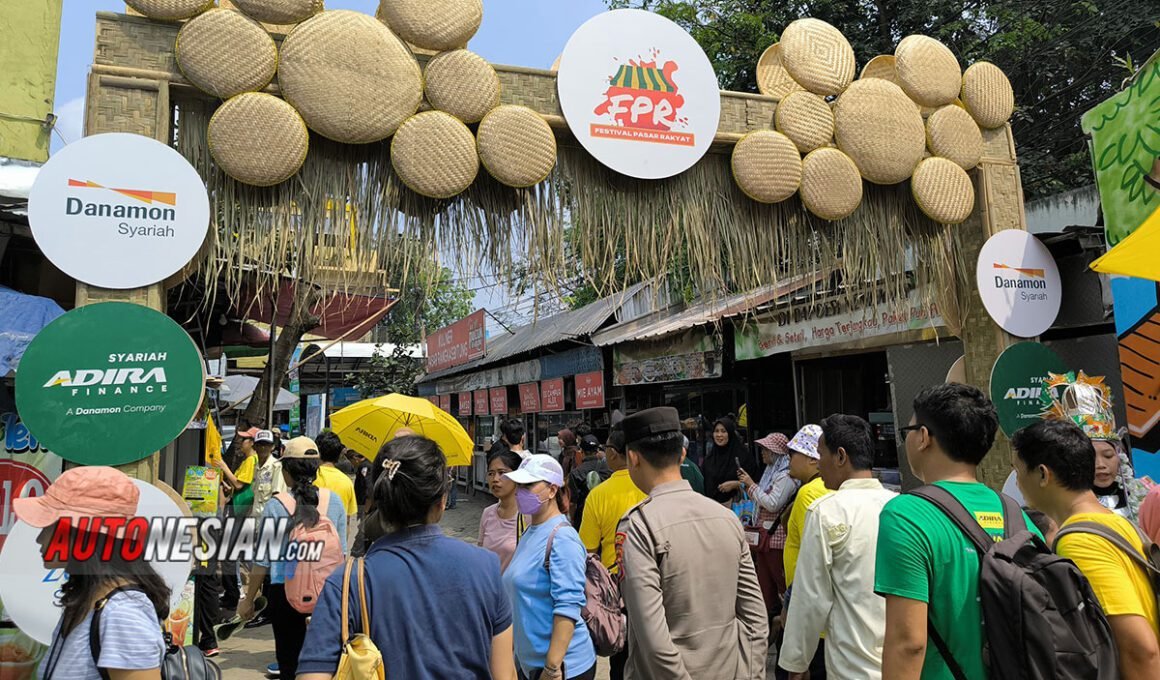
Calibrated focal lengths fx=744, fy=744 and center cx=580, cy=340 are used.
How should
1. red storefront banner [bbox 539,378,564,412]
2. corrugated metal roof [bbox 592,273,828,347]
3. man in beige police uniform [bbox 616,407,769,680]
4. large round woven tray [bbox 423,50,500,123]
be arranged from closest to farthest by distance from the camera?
man in beige police uniform [bbox 616,407,769,680], large round woven tray [bbox 423,50,500,123], corrugated metal roof [bbox 592,273,828,347], red storefront banner [bbox 539,378,564,412]

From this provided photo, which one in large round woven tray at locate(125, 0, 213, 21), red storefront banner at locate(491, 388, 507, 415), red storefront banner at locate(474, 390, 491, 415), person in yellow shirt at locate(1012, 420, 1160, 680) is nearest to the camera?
person in yellow shirt at locate(1012, 420, 1160, 680)

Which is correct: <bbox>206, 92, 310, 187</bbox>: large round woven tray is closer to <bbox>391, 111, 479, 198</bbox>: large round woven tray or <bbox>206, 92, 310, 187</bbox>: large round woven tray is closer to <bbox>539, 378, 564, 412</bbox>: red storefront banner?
<bbox>391, 111, 479, 198</bbox>: large round woven tray

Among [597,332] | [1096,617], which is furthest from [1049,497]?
[597,332]

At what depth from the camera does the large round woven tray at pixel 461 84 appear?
390 centimetres

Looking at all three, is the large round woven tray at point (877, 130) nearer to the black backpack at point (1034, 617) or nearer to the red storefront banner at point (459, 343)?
the black backpack at point (1034, 617)

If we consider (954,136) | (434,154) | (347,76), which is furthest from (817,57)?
(347,76)

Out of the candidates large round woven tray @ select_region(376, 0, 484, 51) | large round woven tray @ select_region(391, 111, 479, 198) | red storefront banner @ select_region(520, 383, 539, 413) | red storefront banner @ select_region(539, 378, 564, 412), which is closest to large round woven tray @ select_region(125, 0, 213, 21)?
large round woven tray @ select_region(376, 0, 484, 51)

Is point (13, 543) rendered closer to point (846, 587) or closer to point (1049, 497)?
point (846, 587)

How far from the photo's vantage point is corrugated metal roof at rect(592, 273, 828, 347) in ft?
23.2

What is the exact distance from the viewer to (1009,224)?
16.7 feet

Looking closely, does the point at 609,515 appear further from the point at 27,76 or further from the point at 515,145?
the point at 27,76

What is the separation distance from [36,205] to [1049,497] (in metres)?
3.86

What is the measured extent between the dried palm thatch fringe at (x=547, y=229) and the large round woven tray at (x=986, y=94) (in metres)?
0.82

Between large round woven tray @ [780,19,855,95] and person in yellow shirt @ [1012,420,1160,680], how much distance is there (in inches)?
119
